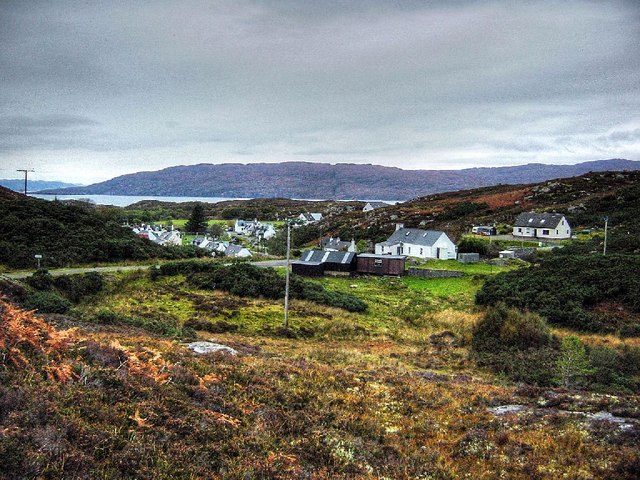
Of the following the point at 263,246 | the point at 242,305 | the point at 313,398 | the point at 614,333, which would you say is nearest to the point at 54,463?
the point at 313,398

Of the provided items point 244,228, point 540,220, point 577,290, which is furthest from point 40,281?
point 244,228

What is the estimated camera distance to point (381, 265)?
181 feet

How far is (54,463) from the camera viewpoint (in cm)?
625

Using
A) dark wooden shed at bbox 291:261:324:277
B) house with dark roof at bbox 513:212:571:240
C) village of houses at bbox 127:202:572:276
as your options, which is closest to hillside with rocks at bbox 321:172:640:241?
house with dark roof at bbox 513:212:571:240

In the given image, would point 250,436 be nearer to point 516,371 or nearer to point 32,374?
point 32,374

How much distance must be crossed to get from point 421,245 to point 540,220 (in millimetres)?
24336

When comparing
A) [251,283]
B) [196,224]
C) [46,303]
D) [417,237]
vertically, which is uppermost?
[196,224]

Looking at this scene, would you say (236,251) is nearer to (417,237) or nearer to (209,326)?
(417,237)

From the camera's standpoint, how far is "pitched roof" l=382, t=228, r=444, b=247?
2442 inches

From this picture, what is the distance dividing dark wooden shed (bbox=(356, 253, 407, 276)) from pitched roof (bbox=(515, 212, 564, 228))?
31074mm

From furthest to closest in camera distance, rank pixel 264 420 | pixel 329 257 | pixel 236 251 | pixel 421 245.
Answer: pixel 236 251 → pixel 421 245 → pixel 329 257 → pixel 264 420

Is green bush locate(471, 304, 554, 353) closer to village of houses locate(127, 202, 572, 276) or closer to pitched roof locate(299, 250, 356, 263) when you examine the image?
village of houses locate(127, 202, 572, 276)

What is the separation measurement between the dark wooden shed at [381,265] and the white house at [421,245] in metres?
9.00

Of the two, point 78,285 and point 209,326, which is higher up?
point 78,285
